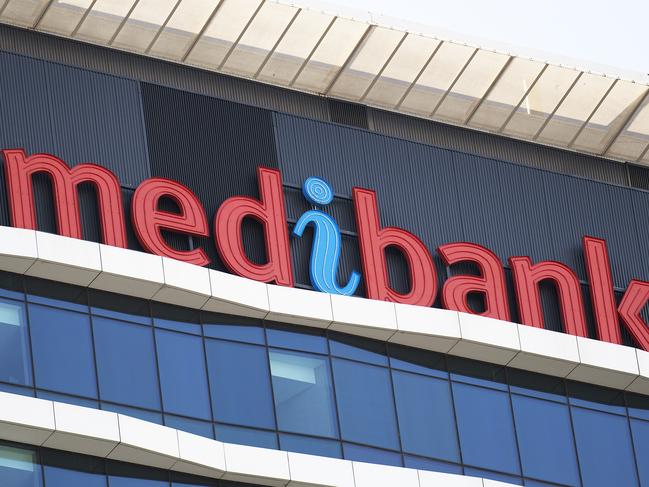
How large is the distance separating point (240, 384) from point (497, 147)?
15441 millimetres

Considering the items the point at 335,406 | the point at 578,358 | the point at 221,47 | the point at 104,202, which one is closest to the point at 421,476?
the point at 335,406

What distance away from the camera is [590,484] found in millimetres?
54219

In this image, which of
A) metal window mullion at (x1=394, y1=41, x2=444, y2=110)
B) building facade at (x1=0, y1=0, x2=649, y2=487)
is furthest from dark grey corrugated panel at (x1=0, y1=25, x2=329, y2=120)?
metal window mullion at (x1=394, y1=41, x2=444, y2=110)

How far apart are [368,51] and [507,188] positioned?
6.09 metres

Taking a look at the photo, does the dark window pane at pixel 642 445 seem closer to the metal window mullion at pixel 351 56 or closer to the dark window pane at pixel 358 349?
the dark window pane at pixel 358 349

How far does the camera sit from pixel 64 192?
49938mm

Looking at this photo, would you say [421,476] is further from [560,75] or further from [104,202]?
[560,75]

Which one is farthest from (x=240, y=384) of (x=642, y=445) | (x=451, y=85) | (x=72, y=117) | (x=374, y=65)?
(x=451, y=85)

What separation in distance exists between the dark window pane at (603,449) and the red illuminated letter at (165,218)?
490 inches

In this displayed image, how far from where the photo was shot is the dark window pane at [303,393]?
50344 mm

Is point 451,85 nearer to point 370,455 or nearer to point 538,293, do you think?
point 538,293

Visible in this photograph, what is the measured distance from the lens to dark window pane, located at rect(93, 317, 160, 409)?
157 feet

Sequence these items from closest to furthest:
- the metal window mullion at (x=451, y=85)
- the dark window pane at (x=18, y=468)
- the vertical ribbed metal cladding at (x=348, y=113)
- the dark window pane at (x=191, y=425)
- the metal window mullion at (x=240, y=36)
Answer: the dark window pane at (x=18, y=468), the dark window pane at (x=191, y=425), the metal window mullion at (x=240, y=36), the vertical ribbed metal cladding at (x=348, y=113), the metal window mullion at (x=451, y=85)

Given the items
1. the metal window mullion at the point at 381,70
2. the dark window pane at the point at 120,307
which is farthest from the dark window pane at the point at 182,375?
the metal window mullion at the point at 381,70
